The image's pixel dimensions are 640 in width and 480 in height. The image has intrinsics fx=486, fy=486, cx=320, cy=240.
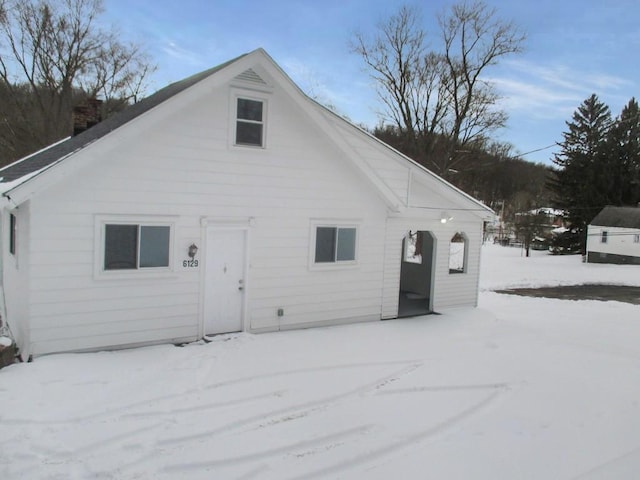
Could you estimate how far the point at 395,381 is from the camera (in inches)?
275

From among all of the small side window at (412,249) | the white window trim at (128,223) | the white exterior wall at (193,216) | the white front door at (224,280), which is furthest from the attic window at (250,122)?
the small side window at (412,249)

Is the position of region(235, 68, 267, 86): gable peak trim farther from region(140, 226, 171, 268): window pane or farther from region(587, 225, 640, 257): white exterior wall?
region(587, 225, 640, 257): white exterior wall

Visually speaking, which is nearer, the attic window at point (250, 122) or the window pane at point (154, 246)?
the window pane at point (154, 246)

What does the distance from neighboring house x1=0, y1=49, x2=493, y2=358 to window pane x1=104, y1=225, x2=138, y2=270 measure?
16 mm

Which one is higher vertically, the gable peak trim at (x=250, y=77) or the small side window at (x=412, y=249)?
the gable peak trim at (x=250, y=77)

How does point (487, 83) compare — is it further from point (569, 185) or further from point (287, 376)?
point (287, 376)

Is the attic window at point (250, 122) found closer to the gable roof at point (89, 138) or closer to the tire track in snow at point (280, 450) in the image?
the gable roof at point (89, 138)

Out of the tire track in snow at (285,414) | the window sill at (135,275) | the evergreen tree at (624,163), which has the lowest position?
the tire track in snow at (285,414)

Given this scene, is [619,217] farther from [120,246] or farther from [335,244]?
[120,246]

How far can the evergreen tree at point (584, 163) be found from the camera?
138ft

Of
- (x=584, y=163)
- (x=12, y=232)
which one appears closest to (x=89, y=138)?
(x=12, y=232)

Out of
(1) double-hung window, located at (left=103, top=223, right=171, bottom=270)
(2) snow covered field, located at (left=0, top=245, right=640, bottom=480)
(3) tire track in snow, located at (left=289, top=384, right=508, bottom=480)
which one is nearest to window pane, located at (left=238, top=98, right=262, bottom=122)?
(1) double-hung window, located at (left=103, top=223, right=171, bottom=270)

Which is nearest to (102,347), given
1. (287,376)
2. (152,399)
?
(152,399)

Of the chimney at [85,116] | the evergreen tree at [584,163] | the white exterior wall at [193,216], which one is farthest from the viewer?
the evergreen tree at [584,163]
